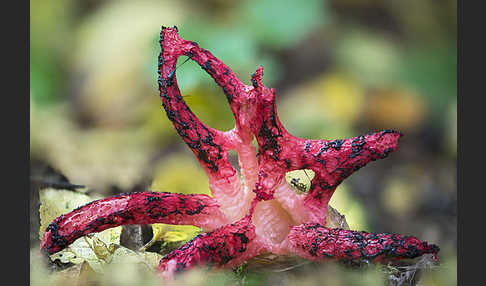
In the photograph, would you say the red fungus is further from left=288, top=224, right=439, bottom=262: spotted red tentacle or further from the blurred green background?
the blurred green background

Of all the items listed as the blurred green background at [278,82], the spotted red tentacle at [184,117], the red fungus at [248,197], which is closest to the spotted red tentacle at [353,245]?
the red fungus at [248,197]

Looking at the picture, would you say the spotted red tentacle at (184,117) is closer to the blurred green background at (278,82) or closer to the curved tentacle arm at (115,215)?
the curved tentacle arm at (115,215)

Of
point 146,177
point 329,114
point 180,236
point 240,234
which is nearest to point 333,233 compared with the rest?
point 240,234

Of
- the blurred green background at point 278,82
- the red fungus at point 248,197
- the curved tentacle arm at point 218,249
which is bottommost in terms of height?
the curved tentacle arm at point 218,249

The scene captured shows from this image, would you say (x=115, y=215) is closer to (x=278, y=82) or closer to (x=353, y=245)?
(x=353, y=245)

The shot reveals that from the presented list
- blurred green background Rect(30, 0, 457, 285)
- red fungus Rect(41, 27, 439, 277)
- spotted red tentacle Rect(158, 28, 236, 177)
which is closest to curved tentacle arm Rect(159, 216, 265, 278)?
red fungus Rect(41, 27, 439, 277)

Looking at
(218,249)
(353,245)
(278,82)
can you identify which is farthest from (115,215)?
(278,82)

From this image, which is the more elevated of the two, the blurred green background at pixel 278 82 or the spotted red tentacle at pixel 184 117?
the blurred green background at pixel 278 82

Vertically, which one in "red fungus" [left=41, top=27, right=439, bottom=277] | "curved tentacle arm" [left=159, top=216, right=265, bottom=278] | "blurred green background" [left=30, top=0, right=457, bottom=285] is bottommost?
"curved tentacle arm" [left=159, top=216, right=265, bottom=278]
